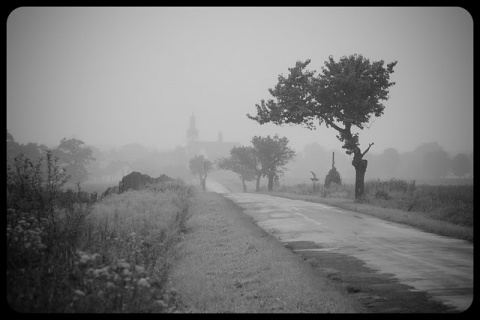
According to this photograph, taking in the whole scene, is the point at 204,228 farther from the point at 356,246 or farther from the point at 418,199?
the point at 418,199

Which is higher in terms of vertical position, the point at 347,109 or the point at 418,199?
the point at 347,109

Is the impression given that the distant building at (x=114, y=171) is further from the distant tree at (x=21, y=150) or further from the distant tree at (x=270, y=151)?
the distant tree at (x=270, y=151)

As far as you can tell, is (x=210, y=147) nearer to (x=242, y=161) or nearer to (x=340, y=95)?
(x=242, y=161)

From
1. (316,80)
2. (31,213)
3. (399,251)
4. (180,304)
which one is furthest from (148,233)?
(316,80)

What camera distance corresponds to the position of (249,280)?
6164 millimetres

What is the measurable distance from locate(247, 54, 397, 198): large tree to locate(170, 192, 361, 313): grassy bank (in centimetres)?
1239

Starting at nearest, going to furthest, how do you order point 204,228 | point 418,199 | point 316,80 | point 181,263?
1. point 181,263
2. point 204,228
3. point 418,199
4. point 316,80

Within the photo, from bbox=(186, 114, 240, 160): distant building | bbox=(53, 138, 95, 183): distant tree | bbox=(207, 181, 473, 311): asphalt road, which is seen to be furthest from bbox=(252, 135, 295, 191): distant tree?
bbox=(186, 114, 240, 160): distant building

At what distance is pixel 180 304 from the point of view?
17.4 feet

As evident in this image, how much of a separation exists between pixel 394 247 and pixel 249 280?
14.5 feet

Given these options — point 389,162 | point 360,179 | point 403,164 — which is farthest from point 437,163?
point 360,179

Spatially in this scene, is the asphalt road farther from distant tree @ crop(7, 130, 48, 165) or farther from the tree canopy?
distant tree @ crop(7, 130, 48, 165)

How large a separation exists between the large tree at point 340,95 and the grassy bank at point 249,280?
488 inches
